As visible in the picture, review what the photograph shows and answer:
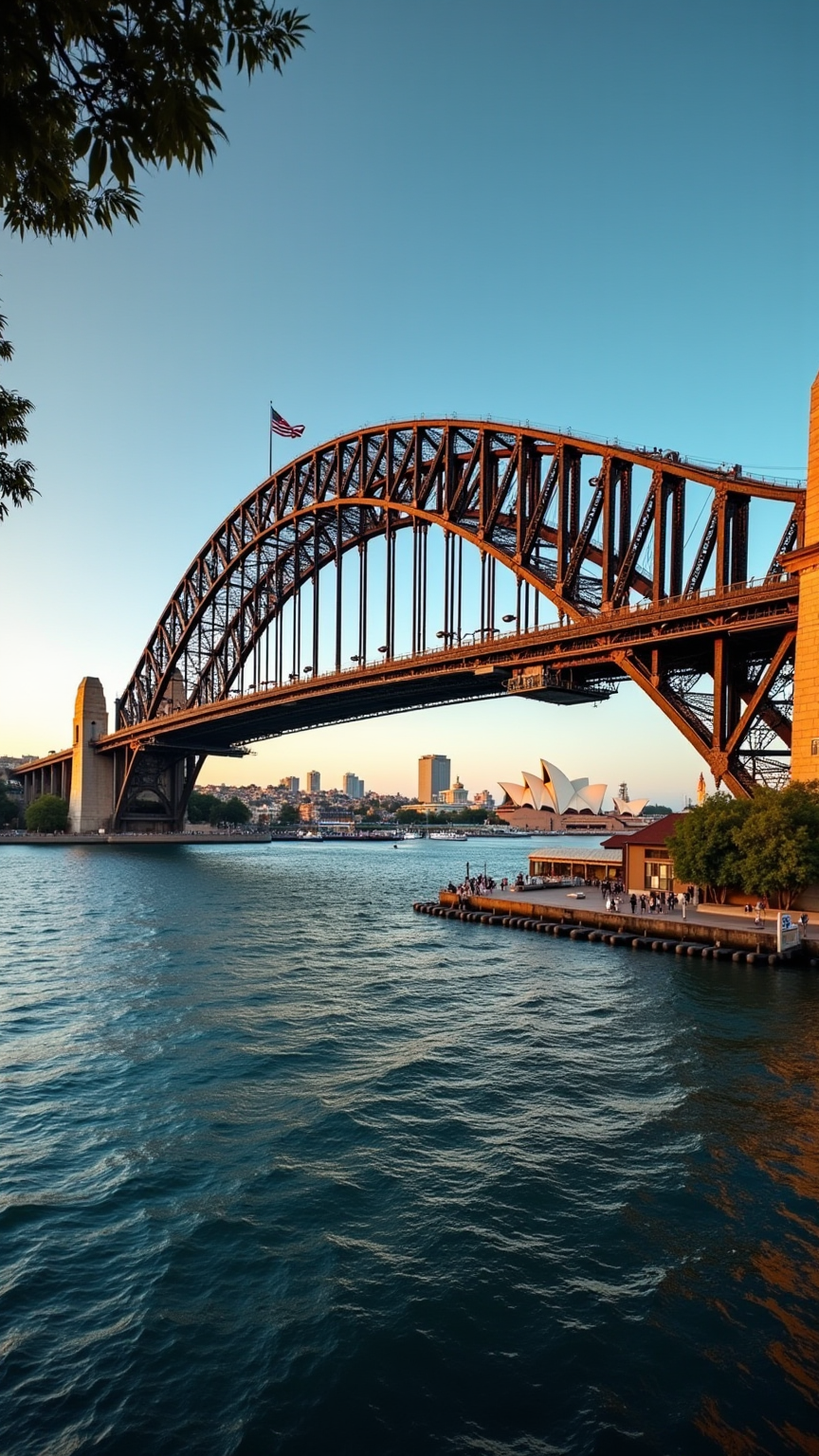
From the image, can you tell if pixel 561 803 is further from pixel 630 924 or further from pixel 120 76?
pixel 120 76

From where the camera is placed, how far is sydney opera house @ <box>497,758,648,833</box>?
18075 centimetres

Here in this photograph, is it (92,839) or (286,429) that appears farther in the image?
(92,839)

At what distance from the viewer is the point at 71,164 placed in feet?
17.0

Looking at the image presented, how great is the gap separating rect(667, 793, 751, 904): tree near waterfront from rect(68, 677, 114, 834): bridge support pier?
112119mm

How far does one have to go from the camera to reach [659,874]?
4691 centimetres

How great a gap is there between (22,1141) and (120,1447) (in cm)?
891

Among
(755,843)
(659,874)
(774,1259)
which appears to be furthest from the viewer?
(659,874)

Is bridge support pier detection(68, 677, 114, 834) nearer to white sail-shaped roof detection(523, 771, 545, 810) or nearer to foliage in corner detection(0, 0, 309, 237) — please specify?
white sail-shaped roof detection(523, 771, 545, 810)

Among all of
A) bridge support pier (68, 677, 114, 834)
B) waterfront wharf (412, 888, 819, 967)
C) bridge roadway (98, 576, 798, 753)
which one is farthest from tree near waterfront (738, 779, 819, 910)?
bridge support pier (68, 677, 114, 834)

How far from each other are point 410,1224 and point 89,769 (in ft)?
431

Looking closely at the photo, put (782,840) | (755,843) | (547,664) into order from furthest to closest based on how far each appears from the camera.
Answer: (547,664)
(755,843)
(782,840)

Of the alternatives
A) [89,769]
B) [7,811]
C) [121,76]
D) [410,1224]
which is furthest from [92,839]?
[121,76]

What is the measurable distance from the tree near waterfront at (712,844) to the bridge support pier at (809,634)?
348cm

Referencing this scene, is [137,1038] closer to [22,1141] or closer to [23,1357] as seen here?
[22,1141]
